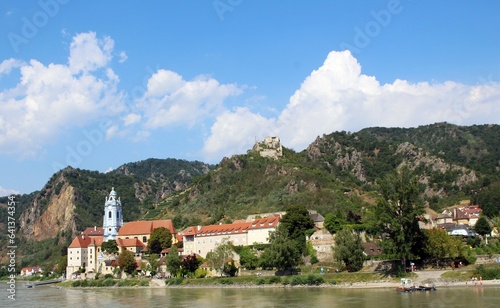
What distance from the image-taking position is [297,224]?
2894 inches

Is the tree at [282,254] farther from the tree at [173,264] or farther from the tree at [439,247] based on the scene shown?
the tree at [173,264]

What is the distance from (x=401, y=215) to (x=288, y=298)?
14594mm

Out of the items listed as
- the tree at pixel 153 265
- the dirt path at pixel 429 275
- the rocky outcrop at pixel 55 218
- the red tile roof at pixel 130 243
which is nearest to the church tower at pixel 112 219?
the red tile roof at pixel 130 243

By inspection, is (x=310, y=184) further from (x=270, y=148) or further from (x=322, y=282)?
(x=322, y=282)

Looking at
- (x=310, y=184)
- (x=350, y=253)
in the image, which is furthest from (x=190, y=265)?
(x=310, y=184)

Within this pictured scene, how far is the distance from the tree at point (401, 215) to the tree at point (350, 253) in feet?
15.3

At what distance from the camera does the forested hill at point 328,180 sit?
4097 inches

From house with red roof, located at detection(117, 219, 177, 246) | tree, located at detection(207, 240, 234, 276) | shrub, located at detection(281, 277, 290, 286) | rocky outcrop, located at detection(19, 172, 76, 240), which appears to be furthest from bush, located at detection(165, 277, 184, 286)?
rocky outcrop, located at detection(19, 172, 76, 240)

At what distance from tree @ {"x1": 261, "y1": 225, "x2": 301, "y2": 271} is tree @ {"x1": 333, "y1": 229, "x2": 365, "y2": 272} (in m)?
5.12

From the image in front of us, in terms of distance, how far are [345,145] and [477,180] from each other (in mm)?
42549

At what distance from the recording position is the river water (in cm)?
4378

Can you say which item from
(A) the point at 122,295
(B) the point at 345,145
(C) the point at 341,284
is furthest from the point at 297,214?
(B) the point at 345,145

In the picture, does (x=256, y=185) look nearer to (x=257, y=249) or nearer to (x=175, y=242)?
(x=175, y=242)

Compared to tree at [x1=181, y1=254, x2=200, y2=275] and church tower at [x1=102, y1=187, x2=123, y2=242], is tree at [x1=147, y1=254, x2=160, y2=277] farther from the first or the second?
church tower at [x1=102, y1=187, x2=123, y2=242]
